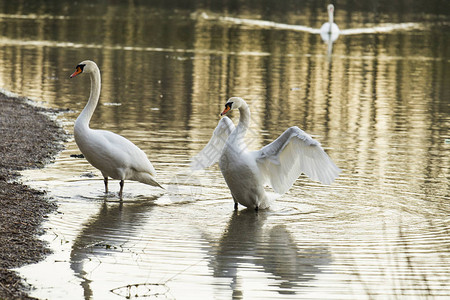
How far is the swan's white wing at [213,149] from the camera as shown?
33.3 feet

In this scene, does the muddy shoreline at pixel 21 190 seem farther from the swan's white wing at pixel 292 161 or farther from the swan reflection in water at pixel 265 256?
the swan's white wing at pixel 292 161

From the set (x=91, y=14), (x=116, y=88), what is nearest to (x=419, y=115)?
(x=116, y=88)

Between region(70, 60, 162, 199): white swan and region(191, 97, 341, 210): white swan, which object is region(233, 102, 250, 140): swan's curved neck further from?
region(70, 60, 162, 199): white swan

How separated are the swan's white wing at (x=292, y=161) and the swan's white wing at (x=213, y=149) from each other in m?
0.99

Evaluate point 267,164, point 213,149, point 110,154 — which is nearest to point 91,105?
point 110,154

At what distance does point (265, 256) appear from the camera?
7.61 metres

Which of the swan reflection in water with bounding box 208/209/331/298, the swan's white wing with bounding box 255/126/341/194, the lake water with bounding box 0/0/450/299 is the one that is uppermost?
the swan's white wing with bounding box 255/126/341/194

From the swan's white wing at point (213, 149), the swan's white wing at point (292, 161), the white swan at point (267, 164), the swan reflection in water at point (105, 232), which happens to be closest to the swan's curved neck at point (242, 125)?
the white swan at point (267, 164)

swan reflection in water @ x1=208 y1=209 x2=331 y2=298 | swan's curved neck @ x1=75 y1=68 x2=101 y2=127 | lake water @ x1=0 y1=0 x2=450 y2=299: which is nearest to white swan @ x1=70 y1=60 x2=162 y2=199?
swan's curved neck @ x1=75 y1=68 x2=101 y2=127

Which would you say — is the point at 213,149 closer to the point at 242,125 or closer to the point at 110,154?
the point at 242,125

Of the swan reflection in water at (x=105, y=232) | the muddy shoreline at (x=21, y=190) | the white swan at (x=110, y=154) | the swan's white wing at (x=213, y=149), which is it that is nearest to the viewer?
the muddy shoreline at (x=21, y=190)

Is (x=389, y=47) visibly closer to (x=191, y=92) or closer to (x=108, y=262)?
(x=191, y=92)

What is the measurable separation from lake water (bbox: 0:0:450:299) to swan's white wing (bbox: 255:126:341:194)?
379mm

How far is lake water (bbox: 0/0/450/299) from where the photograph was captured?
6828 mm
